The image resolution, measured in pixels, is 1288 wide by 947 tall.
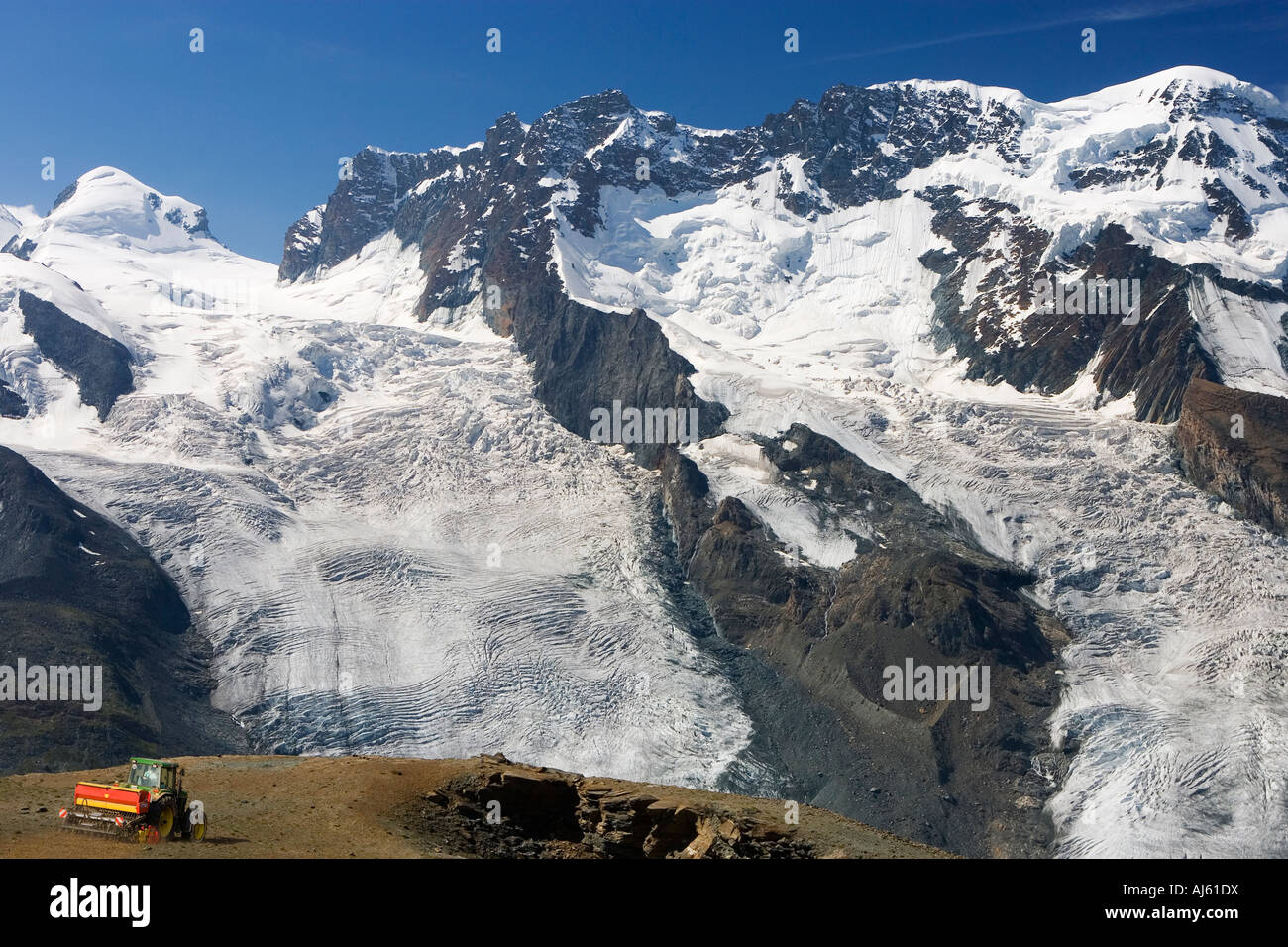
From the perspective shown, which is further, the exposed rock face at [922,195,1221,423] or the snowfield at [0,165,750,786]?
the exposed rock face at [922,195,1221,423]

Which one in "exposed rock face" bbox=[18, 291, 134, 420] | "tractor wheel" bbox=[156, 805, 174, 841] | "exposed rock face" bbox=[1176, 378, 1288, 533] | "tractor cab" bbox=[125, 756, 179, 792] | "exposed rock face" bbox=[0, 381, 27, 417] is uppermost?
"exposed rock face" bbox=[18, 291, 134, 420]

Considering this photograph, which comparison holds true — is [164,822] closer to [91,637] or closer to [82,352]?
[91,637]

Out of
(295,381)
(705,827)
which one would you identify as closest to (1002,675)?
(705,827)

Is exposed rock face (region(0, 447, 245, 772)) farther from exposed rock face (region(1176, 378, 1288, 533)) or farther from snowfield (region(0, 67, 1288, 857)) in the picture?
exposed rock face (region(1176, 378, 1288, 533))

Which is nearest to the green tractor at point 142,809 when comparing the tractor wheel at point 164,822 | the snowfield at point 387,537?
the tractor wheel at point 164,822

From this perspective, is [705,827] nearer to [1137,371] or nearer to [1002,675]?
[1002,675]

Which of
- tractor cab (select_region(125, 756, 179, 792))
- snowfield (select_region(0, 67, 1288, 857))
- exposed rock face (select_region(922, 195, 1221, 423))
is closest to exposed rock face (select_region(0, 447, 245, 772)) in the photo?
snowfield (select_region(0, 67, 1288, 857))

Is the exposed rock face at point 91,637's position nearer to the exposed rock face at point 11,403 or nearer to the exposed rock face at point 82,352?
the exposed rock face at point 82,352
